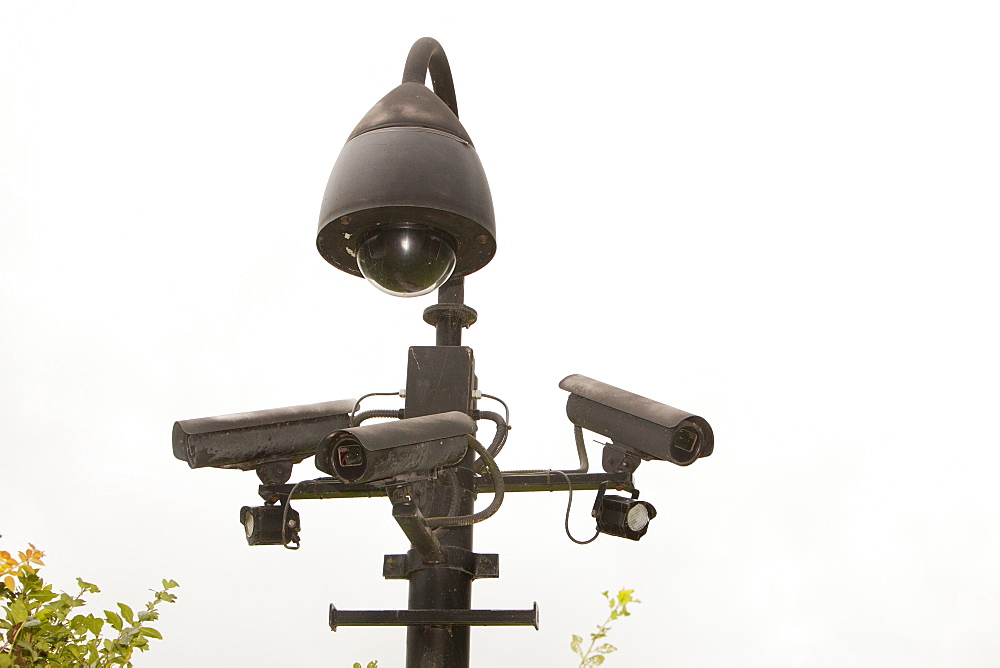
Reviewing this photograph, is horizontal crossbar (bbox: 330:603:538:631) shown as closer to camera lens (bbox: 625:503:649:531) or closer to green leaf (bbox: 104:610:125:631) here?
camera lens (bbox: 625:503:649:531)

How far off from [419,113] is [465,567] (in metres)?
1.77

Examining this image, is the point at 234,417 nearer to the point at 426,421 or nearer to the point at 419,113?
the point at 426,421

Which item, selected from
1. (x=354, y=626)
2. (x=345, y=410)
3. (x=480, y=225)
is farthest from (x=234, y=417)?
(x=480, y=225)

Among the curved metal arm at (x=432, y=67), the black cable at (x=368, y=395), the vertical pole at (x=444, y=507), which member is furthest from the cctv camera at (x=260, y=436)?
the curved metal arm at (x=432, y=67)

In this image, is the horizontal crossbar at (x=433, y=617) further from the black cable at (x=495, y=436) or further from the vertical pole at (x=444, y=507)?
the black cable at (x=495, y=436)

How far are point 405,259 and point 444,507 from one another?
92 cm

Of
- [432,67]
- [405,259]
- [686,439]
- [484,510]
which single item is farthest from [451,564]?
[432,67]

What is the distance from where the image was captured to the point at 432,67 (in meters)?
4.30

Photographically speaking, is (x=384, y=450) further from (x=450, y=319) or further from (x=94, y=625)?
(x=450, y=319)

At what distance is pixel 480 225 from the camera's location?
3.48 metres

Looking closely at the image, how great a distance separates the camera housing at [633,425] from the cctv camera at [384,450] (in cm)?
82

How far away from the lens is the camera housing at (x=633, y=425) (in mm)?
3271

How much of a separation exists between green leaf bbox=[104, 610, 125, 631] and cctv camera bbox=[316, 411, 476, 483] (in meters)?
0.65

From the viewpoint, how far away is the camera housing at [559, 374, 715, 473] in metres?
3.27
